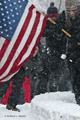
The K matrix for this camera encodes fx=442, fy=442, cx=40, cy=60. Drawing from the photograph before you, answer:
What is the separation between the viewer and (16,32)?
20.9ft

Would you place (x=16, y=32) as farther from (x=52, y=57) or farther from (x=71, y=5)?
(x=52, y=57)

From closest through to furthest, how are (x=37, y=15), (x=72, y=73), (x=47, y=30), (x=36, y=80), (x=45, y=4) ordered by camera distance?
1. (x=37, y=15)
2. (x=72, y=73)
3. (x=47, y=30)
4. (x=36, y=80)
5. (x=45, y=4)

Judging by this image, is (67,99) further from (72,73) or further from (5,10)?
(5,10)

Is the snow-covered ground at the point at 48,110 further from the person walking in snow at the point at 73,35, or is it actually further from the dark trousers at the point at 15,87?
the person walking in snow at the point at 73,35

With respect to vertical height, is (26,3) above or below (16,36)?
above

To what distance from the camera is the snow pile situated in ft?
17.0

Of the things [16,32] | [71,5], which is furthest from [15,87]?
[71,5]

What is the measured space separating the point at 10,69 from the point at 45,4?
11857 mm

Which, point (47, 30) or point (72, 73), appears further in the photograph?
point (47, 30)

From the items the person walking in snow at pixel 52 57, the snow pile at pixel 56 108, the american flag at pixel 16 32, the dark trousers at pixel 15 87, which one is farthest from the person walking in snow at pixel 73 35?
the dark trousers at pixel 15 87

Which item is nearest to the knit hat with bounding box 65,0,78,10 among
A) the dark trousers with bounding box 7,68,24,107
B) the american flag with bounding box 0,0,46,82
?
the american flag with bounding box 0,0,46,82

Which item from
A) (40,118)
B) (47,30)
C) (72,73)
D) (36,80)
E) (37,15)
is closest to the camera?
(40,118)

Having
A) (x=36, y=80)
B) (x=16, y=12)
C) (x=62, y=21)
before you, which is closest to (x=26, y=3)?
(x=16, y=12)

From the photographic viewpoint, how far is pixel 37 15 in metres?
6.50
